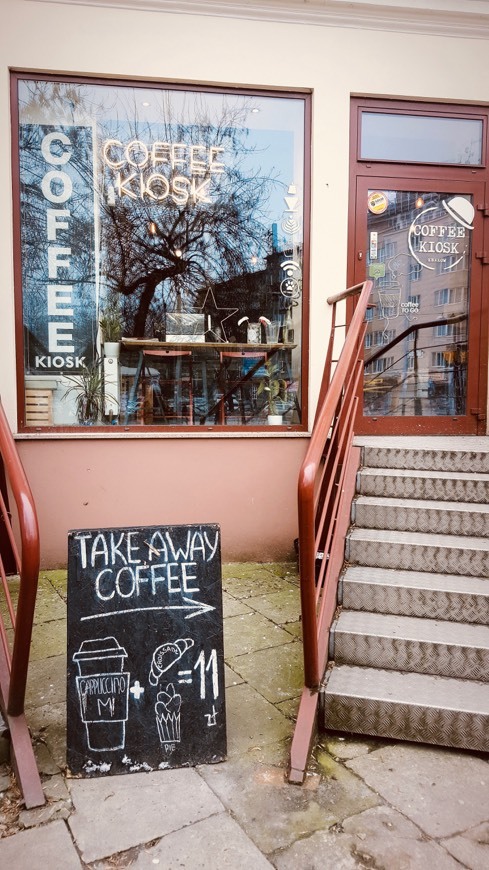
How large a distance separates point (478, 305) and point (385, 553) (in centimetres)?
274

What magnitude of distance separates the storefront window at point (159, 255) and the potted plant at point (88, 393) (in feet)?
0.04

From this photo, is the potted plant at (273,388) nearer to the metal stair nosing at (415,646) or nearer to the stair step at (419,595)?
the stair step at (419,595)

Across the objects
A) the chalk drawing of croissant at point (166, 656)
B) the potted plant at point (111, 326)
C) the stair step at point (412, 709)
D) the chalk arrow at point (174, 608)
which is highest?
the potted plant at point (111, 326)

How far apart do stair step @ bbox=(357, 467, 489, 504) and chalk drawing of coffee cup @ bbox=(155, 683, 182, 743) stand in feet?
5.82

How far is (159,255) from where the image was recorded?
483 cm

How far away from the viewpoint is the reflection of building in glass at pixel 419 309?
4.96 m

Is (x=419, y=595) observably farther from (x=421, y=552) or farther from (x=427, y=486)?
(x=427, y=486)

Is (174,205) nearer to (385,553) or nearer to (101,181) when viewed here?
(101,181)

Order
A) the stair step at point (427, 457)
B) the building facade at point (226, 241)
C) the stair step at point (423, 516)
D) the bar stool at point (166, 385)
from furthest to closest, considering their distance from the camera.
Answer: the bar stool at point (166, 385)
the building facade at point (226, 241)
the stair step at point (427, 457)
the stair step at point (423, 516)

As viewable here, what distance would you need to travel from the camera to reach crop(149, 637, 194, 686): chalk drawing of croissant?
242 cm

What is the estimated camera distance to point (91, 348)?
4781 mm

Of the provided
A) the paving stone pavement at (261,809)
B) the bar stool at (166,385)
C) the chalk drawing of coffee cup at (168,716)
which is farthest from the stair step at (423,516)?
the bar stool at (166,385)

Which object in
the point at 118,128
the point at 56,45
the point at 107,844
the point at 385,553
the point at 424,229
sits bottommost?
the point at 107,844

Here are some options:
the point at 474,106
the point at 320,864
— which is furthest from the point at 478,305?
the point at 320,864
